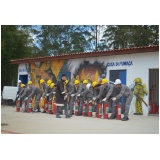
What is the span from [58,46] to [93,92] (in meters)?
22.3

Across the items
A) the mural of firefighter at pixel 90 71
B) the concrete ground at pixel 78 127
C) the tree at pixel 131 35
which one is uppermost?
the tree at pixel 131 35

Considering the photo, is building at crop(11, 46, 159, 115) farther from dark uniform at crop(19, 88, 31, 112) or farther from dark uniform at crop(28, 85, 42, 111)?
dark uniform at crop(19, 88, 31, 112)

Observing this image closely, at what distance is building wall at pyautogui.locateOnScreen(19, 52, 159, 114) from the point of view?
14343 millimetres

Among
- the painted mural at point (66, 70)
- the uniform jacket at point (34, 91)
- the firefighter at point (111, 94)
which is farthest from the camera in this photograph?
the painted mural at point (66, 70)

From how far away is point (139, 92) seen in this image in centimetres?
1452

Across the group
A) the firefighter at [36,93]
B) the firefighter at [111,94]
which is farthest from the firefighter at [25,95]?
the firefighter at [111,94]

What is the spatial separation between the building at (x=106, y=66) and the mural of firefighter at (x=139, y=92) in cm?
16

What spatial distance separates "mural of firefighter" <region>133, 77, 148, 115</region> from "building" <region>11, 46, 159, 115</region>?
163mm

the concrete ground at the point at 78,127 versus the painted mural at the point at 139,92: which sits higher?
the painted mural at the point at 139,92

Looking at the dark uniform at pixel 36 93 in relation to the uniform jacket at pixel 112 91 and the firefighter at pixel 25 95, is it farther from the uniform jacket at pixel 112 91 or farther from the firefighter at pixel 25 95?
the uniform jacket at pixel 112 91

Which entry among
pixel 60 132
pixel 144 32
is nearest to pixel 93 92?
pixel 60 132

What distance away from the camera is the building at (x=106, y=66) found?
14.3m

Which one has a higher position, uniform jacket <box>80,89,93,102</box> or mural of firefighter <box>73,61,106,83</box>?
mural of firefighter <box>73,61,106,83</box>

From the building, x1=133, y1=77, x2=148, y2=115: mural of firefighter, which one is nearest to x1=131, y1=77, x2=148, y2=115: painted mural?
x1=133, y1=77, x2=148, y2=115: mural of firefighter
